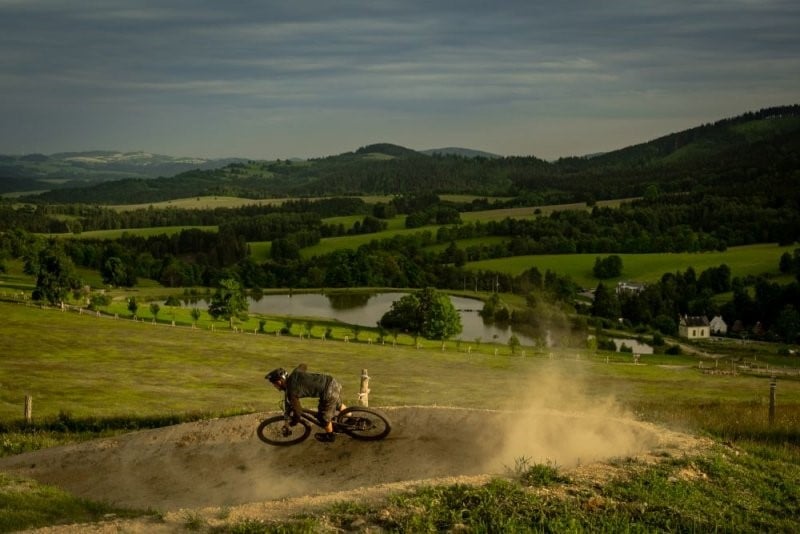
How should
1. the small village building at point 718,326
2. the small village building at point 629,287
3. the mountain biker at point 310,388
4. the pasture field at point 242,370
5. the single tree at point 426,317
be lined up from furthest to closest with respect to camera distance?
the small village building at point 629,287 < the small village building at point 718,326 < the single tree at point 426,317 < the pasture field at point 242,370 < the mountain biker at point 310,388

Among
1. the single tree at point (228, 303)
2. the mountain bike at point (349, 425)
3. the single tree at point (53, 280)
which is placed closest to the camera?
the mountain bike at point (349, 425)

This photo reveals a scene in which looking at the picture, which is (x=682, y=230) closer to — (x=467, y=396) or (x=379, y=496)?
(x=467, y=396)

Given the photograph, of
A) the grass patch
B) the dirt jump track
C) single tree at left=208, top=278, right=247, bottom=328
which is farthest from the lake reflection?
the grass patch

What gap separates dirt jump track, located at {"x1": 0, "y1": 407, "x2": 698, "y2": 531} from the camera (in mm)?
16969

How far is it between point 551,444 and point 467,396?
31627 millimetres

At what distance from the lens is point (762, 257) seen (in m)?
157

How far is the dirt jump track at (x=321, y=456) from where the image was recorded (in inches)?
668

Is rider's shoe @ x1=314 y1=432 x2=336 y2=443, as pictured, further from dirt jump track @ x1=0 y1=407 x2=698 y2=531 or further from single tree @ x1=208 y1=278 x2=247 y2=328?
single tree @ x1=208 y1=278 x2=247 y2=328

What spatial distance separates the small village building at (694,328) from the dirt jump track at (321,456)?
359 feet

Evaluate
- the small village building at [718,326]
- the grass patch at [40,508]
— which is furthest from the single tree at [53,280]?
the small village building at [718,326]

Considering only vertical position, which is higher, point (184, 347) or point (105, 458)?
point (105, 458)

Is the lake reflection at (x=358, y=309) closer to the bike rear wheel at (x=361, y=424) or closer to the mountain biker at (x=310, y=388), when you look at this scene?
the bike rear wheel at (x=361, y=424)

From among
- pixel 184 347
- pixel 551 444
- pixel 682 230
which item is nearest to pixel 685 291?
pixel 682 230

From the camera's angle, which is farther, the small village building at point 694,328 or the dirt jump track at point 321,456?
the small village building at point 694,328
